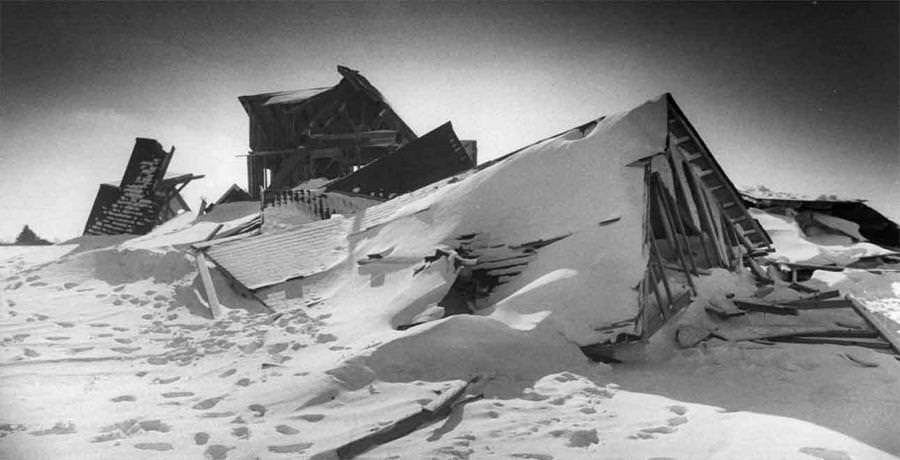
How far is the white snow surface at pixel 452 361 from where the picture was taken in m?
3.52

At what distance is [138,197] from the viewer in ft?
60.3

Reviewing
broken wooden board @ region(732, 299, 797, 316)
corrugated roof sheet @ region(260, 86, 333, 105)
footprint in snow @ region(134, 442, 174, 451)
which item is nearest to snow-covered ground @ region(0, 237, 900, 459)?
footprint in snow @ region(134, 442, 174, 451)

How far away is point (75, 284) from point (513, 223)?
26.5 feet

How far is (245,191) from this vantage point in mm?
19094

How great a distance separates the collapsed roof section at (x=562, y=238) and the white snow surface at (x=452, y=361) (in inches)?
1.6

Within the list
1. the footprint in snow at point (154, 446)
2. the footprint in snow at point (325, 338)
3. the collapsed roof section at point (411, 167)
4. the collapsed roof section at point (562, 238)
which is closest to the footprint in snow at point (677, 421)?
the collapsed roof section at point (562, 238)

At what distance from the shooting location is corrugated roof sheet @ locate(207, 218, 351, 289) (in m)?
8.45

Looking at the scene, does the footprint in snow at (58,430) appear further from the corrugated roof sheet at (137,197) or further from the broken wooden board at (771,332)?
the corrugated roof sheet at (137,197)

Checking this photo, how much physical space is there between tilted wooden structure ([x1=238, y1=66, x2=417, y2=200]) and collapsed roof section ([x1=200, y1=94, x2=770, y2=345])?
9054 millimetres

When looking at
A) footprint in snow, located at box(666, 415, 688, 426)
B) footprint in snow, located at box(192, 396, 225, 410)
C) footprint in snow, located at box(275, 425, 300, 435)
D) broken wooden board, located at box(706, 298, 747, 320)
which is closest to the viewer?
footprint in snow, located at box(275, 425, 300, 435)

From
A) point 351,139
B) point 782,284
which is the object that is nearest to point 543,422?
point 782,284

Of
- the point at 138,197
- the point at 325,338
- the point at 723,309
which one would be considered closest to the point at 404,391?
the point at 325,338

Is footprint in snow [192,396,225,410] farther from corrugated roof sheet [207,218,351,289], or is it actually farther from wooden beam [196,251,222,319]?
corrugated roof sheet [207,218,351,289]

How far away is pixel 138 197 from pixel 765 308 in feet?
64.3
